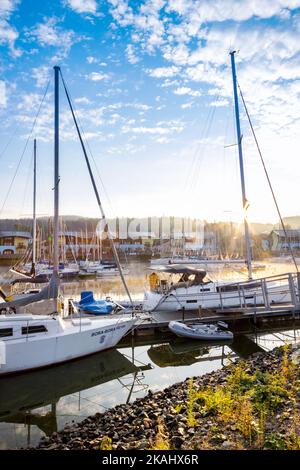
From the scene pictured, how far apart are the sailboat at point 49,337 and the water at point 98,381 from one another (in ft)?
1.72

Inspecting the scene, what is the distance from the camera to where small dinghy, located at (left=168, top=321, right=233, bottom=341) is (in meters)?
16.7

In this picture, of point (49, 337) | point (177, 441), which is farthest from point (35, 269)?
point (177, 441)

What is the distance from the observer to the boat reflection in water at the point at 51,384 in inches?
395

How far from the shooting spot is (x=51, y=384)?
12203 mm

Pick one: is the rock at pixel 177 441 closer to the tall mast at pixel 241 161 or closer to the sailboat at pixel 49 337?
the sailboat at pixel 49 337

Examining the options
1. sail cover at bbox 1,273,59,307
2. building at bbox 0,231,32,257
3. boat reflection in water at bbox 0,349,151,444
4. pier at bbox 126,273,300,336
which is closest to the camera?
boat reflection in water at bbox 0,349,151,444

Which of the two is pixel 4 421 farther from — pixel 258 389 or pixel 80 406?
pixel 258 389

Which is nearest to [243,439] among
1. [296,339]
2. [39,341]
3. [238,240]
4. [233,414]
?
[233,414]

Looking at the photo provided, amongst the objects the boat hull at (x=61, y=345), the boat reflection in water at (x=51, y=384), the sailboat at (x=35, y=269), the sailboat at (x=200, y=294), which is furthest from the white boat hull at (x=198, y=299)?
the sailboat at (x=35, y=269)

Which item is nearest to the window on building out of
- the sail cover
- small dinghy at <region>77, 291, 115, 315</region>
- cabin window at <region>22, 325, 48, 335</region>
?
small dinghy at <region>77, 291, 115, 315</region>

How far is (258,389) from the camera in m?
8.48

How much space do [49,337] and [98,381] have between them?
8.95ft

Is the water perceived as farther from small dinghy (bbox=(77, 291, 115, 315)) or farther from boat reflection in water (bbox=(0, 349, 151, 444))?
small dinghy (bbox=(77, 291, 115, 315))

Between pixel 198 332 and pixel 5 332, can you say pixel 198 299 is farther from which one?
pixel 5 332
